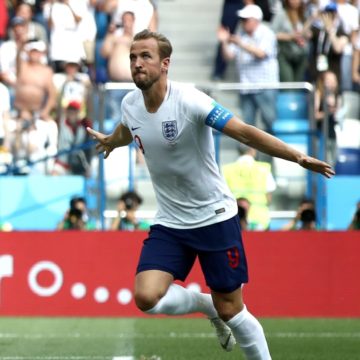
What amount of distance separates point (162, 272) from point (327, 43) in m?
11.1

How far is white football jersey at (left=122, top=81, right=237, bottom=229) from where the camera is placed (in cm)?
812

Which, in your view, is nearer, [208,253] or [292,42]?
[208,253]

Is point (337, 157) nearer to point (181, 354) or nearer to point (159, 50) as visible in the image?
point (181, 354)

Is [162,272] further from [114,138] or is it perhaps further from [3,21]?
[3,21]

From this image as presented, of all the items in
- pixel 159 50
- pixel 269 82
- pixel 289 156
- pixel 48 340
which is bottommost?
pixel 48 340

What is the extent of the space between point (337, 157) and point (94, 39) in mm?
4214

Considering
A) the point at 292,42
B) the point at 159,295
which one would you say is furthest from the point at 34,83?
the point at 159,295

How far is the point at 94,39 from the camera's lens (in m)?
19.2

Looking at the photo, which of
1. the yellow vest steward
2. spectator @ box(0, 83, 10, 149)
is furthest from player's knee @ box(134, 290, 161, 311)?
spectator @ box(0, 83, 10, 149)

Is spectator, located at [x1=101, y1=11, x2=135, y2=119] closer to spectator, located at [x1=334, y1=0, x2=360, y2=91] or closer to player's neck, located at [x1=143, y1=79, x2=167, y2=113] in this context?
spectator, located at [x1=334, y1=0, x2=360, y2=91]

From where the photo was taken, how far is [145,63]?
8078mm

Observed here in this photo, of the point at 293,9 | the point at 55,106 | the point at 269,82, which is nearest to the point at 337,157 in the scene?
the point at 269,82

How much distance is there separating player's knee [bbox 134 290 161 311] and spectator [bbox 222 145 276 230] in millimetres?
7977

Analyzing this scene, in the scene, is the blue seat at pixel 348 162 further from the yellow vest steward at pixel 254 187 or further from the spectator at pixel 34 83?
the spectator at pixel 34 83
